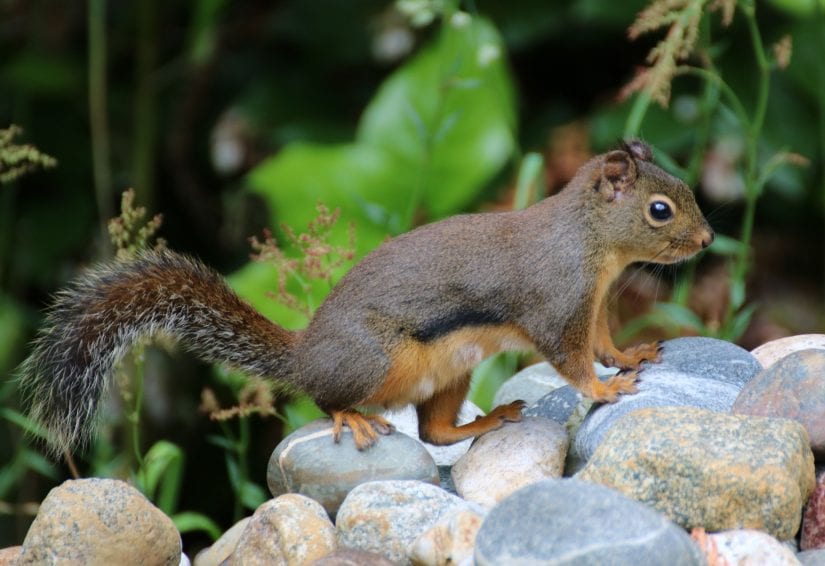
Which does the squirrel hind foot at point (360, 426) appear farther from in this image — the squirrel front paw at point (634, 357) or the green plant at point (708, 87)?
the green plant at point (708, 87)

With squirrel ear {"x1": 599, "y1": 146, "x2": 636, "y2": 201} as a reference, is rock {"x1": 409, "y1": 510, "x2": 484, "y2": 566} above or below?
below

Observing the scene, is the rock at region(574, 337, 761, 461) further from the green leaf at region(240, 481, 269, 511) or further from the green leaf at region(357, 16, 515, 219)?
the green leaf at region(357, 16, 515, 219)

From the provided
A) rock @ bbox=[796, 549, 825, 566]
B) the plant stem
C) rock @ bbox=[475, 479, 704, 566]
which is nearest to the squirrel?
rock @ bbox=[796, 549, 825, 566]

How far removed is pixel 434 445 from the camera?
3.11 m

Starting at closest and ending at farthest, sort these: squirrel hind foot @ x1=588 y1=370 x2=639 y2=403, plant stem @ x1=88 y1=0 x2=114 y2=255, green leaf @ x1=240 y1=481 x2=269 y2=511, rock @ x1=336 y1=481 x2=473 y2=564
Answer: rock @ x1=336 y1=481 x2=473 y2=564 < squirrel hind foot @ x1=588 y1=370 x2=639 y2=403 < green leaf @ x1=240 y1=481 x2=269 y2=511 < plant stem @ x1=88 y1=0 x2=114 y2=255

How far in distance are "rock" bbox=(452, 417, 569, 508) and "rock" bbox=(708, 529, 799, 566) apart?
18.4 inches

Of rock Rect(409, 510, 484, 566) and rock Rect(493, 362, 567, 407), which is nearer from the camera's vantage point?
rock Rect(409, 510, 484, 566)

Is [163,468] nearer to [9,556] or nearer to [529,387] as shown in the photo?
[9,556]

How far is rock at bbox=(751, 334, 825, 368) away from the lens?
3.02 m

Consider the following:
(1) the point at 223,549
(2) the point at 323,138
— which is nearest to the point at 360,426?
(1) the point at 223,549

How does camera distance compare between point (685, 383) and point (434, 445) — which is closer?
point (685, 383)

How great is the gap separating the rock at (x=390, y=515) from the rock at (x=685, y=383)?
0.40m

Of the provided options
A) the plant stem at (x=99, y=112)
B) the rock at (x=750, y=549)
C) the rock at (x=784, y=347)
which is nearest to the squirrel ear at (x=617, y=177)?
the rock at (x=784, y=347)

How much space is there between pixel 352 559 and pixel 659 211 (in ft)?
3.83
